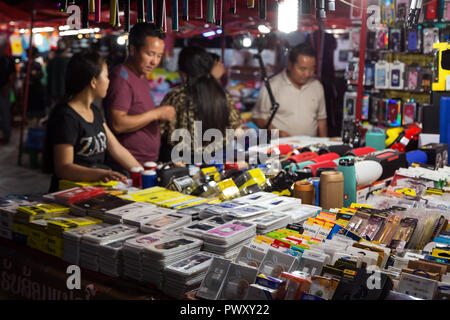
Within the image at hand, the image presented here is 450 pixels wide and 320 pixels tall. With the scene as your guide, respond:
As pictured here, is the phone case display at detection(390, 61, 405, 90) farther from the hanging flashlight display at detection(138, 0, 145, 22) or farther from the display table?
the display table

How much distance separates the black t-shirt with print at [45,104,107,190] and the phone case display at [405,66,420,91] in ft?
11.6

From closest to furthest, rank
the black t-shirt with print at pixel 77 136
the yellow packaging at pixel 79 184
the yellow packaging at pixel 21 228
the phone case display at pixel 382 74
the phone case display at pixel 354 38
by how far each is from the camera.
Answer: the yellow packaging at pixel 21 228, the yellow packaging at pixel 79 184, the black t-shirt with print at pixel 77 136, the phone case display at pixel 382 74, the phone case display at pixel 354 38

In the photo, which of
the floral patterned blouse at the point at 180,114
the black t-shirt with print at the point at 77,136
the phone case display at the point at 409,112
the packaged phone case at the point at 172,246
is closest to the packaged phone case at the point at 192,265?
the packaged phone case at the point at 172,246

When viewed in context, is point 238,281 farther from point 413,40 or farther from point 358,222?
point 413,40

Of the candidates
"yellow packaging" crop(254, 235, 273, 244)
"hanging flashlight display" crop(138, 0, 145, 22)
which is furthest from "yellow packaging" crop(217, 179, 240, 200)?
"hanging flashlight display" crop(138, 0, 145, 22)

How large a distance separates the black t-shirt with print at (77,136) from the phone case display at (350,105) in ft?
11.1

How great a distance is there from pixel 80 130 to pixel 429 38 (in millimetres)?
3842

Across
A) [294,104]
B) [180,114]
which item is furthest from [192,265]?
[294,104]

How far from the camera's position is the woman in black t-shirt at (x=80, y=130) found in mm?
3301

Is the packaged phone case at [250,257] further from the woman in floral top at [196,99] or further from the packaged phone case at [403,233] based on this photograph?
the woman in floral top at [196,99]

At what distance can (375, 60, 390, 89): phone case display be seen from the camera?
19.1 feet

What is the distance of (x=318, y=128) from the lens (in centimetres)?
597

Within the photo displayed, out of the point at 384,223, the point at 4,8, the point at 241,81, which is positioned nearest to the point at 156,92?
the point at 241,81
